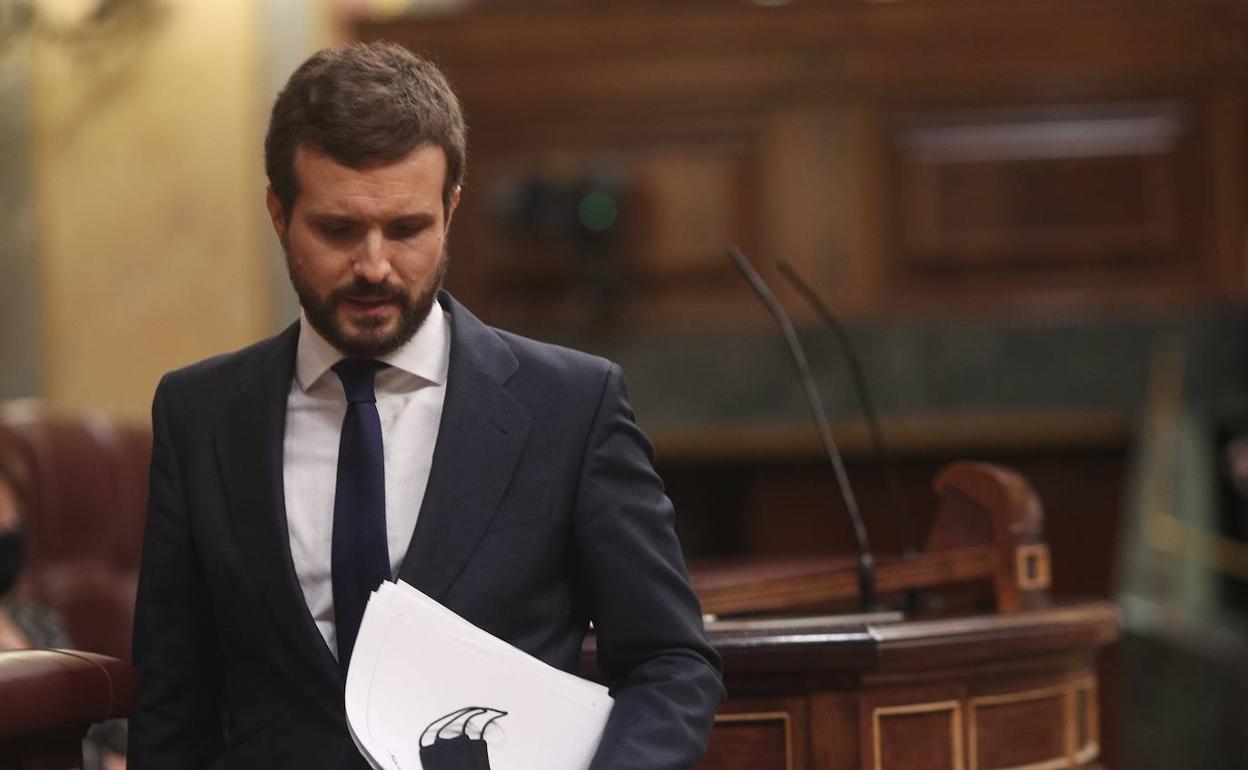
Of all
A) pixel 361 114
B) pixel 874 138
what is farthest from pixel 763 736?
pixel 874 138

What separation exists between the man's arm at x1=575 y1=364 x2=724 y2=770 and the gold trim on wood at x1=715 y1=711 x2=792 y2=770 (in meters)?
0.32

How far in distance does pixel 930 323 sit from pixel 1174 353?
859 millimetres

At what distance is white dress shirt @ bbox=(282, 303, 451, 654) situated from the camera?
194 centimetres

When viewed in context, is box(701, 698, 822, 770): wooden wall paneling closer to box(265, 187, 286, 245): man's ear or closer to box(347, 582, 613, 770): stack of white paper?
box(347, 582, 613, 770): stack of white paper

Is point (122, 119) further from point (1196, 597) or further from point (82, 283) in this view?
point (1196, 597)

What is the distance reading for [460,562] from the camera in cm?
191

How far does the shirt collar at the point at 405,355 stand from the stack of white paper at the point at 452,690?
264 millimetres

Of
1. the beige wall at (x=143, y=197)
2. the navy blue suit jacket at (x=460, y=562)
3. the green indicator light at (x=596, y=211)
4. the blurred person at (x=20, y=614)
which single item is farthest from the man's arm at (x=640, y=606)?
the beige wall at (x=143, y=197)

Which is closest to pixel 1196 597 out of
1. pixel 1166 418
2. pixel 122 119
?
pixel 1166 418

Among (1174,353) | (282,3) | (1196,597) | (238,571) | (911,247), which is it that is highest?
(282,3)

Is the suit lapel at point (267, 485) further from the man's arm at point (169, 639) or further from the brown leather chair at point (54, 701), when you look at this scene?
the brown leather chair at point (54, 701)

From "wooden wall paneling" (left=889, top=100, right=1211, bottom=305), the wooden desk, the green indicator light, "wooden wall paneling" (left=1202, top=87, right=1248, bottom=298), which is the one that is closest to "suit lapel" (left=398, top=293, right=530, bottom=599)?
the wooden desk

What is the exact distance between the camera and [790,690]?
229cm

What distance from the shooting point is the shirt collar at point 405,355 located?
6.53ft
